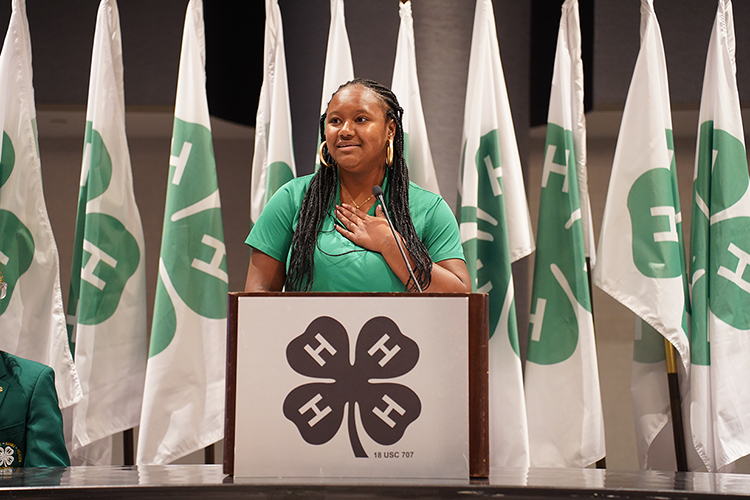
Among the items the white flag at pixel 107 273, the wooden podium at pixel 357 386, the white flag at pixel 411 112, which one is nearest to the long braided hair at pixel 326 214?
the wooden podium at pixel 357 386

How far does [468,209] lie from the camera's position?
2.41 meters

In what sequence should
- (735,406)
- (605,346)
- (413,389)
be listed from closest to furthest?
1. (413,389)
2. (735,406)
3. (605,346)

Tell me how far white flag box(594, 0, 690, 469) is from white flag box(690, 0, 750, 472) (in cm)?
7

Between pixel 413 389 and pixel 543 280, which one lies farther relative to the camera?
pixel 543 280

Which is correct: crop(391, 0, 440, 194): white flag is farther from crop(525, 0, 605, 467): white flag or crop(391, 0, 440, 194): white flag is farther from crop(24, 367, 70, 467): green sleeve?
crop(24, 367, 70, 467): green sleeve

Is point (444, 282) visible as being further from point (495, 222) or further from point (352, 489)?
point (495, 222)

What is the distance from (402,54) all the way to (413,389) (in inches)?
72.7

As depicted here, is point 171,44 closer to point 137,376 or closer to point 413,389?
point 137,376

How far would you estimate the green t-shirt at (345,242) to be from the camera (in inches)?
61.8

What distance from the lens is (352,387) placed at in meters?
0.96

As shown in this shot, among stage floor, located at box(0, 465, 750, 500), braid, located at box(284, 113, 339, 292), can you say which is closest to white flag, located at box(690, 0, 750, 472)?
braid, located at box(284, 113, 339, 292)

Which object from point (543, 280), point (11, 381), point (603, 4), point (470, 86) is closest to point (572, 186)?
point (543, 280)

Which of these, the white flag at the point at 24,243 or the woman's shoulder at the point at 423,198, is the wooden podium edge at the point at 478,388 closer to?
the woman's shoulder at the point at 423,198

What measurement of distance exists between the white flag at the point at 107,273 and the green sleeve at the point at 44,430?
80 centimetres
